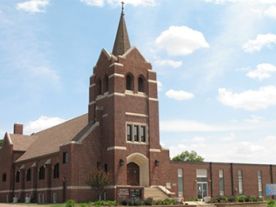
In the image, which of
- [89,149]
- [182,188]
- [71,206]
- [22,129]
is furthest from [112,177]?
[22,129]

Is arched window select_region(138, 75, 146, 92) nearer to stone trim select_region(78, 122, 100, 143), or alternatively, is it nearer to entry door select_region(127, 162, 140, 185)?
stone trim select_region(78, 122, 100, 143)

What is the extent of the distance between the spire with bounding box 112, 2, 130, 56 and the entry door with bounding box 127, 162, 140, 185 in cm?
1321

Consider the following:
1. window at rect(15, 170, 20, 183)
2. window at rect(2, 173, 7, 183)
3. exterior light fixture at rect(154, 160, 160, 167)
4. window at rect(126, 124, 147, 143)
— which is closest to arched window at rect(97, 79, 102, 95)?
window at rect(126, 124, 147, 143)

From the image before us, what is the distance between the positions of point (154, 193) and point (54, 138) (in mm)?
19838

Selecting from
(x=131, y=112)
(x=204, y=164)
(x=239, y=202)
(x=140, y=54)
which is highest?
(x=140, y=54)

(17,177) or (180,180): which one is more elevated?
(17,177)

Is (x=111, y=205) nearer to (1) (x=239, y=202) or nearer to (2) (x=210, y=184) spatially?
(1) (x=239, y=202)

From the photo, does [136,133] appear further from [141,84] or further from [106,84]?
[106,84]

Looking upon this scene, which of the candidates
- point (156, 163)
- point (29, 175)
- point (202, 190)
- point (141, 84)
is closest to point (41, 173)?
point (29, 175)

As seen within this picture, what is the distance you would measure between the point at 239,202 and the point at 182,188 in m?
14.9

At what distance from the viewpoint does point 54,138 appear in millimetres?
64438

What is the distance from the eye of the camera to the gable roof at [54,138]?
5863 cm

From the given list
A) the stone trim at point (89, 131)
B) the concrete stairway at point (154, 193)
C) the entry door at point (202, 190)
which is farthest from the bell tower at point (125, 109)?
the entry door at point (202, 190)

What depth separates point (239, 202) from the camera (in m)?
49.0
